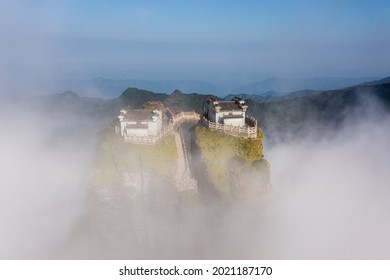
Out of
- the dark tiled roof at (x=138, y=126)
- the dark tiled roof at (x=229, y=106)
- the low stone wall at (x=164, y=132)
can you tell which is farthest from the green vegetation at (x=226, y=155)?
the dark tiled roof at (x=138, y=126)

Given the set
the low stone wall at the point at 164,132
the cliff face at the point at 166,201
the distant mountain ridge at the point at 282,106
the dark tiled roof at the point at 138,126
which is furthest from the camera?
the distant mountain ridge at the point at 282,106

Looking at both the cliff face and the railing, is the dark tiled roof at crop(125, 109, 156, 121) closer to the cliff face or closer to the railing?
the railing

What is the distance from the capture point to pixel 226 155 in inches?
2071

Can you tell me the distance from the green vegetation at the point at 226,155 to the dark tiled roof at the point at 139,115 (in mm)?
8690

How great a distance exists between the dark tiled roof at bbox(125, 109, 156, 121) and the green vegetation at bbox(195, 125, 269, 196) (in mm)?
8690

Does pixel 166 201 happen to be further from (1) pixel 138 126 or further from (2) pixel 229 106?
(2) pixel 229 106

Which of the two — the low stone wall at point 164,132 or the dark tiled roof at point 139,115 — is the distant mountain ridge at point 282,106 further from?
the dark tiled roof at point 139,115

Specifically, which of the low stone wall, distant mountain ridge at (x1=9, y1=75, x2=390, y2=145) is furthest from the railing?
distant mountain ridge at (x1=9, y1=75, x2=390, y2=145)

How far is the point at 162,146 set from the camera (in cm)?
5203

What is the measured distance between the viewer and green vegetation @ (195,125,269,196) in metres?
52.0

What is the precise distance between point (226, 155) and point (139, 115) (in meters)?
13.6

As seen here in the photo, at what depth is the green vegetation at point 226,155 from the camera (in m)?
52.0

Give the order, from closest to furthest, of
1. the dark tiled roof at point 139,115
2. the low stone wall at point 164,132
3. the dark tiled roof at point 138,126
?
the low stone wall at point 164,132 < the dark tiled roof at point 138,126 < the dark tiled roof at point 139,115

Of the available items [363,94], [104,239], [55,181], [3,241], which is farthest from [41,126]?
[363,94]
